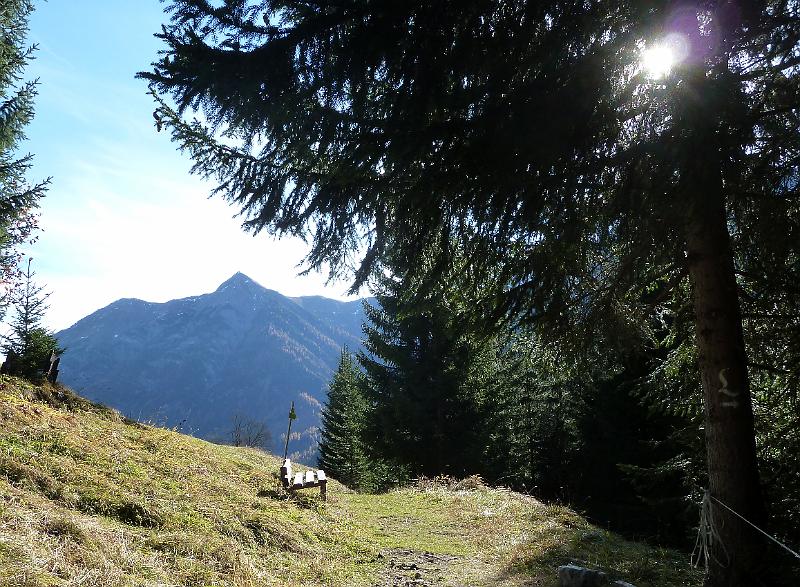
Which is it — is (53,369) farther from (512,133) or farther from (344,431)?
(344,431)

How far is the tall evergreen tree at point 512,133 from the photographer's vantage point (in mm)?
3588

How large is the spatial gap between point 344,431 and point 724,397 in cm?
2765

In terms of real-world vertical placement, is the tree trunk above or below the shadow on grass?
above

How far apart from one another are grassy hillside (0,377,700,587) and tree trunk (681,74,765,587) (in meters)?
2.28

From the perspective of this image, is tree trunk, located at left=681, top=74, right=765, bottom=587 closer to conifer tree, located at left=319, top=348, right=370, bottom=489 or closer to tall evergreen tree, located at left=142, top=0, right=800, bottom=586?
tall evergreen tree, located at left=142, top=0, right=800, bottom=586

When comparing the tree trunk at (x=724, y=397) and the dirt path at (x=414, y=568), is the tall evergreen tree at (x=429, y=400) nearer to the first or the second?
the dirt path at (x=414, y=568)

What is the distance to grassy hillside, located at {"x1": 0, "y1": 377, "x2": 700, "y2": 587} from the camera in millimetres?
4180

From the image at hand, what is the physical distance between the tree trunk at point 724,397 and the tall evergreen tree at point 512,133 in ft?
0.05

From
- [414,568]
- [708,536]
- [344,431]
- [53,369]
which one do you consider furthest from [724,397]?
[344,431]

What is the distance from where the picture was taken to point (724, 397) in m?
4.11

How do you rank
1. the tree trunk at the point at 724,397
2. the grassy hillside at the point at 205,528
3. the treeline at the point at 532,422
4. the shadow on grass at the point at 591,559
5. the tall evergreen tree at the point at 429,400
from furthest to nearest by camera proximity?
the tall evergreen tree at the point at 429,400 < the treeline at the point at 532,422 < the shadow on grass at the point at 591,559 < the grassy hillside at the point at 205,528 < the tree trunk at the point at 724,397

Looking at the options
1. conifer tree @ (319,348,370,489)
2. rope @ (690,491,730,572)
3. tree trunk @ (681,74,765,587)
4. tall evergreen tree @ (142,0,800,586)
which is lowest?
conifer tree @ (319,348,370,489)

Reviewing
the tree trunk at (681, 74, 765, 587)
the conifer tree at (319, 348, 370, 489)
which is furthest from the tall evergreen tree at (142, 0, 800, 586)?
the conifer tree at (319, 348, 370, 489)

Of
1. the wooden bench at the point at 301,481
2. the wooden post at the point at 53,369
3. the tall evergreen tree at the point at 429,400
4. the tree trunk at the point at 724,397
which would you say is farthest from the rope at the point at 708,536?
the tall evergreen tree at the point at 429,400
